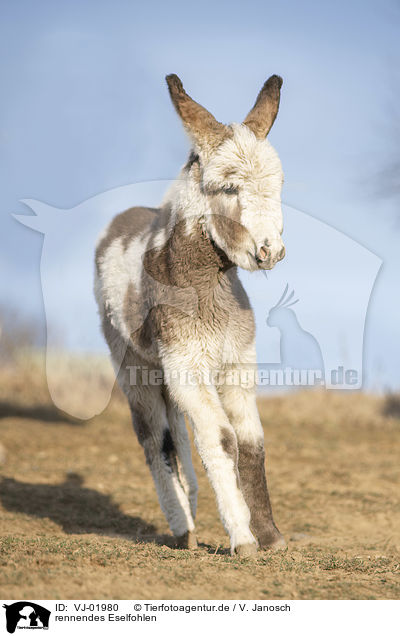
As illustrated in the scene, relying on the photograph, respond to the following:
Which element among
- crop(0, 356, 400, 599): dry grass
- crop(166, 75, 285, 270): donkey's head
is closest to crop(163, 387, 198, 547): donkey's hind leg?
crop(0, 356, 400, 599): dry grass

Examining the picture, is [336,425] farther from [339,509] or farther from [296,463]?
[339,509]

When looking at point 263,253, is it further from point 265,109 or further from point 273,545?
point 273,545

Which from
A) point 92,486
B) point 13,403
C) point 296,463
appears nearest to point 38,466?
point 92,486

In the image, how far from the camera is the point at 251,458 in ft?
19.2

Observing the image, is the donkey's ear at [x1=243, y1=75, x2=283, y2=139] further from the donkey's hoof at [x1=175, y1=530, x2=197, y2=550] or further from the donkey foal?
the donkey's hoof at [x1=175, y1=530, x2=197, y2=550]

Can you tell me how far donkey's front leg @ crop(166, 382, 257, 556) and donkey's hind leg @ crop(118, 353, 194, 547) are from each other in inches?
45.7

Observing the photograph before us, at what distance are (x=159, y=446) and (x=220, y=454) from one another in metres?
1.44

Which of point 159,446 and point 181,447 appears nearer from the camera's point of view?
point 159,446

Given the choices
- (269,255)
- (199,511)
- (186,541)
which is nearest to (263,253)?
(269,255)

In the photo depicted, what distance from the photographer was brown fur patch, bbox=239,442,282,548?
5844mm

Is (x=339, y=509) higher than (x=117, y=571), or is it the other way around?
(x=117, y=571)
